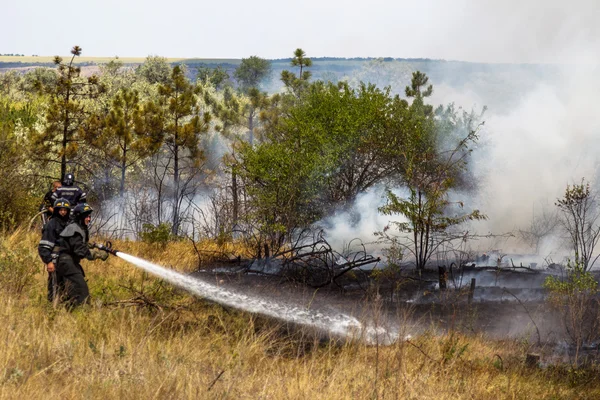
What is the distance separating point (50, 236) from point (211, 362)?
9.67ft

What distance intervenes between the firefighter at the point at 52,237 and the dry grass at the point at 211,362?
0.88ft

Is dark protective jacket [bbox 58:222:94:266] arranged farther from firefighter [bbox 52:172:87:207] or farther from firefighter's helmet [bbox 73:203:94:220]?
firefighter [bbox 52:172:87:207]

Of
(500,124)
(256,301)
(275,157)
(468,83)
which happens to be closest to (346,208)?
(275,157)

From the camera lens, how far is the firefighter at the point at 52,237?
7.66 meters

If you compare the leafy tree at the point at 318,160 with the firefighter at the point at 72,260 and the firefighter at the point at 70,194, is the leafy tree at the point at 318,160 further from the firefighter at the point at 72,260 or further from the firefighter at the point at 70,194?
the firefighter at the point at 72,260

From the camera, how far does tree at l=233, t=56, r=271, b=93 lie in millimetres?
86312

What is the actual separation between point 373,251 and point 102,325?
49.4 feet

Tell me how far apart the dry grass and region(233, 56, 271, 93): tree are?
259ft

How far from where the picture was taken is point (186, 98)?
23.7m

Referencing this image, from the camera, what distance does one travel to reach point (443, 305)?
976 cm

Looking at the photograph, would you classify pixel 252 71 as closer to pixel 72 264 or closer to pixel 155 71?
pixel 155 71

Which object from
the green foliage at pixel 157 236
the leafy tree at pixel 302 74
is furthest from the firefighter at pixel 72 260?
the leafy tree at pixel 302 74

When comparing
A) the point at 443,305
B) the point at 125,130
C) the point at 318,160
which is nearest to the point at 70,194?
the point at 443,305

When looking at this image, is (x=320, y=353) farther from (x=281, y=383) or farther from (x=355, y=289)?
(x=355, y=289)
